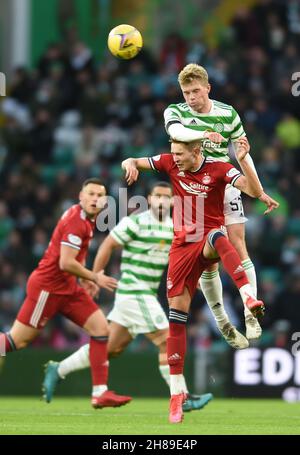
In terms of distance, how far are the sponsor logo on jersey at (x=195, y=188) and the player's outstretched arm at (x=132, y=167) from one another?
0.33 m

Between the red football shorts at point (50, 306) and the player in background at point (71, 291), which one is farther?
the red football shorts at point (50, 306)

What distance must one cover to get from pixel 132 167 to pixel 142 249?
3031 mm

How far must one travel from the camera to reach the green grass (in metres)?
9.93

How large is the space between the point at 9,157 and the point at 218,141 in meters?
10.5

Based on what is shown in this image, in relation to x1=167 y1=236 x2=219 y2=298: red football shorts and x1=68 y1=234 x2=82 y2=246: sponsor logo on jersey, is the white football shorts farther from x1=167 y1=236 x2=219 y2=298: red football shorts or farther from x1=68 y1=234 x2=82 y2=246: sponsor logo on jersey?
x1=68 y1=234 x2=82 y2=246: sponsor logo on jersey

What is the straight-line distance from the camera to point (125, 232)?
1338cm

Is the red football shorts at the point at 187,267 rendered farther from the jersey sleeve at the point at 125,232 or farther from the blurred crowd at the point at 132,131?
the blurred crowd at the point at 132,131

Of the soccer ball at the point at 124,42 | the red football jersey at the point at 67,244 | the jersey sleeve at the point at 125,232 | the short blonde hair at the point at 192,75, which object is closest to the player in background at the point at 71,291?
the red football jersey at the point at 67,244

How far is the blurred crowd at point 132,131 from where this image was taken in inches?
730

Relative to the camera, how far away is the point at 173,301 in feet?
35.3

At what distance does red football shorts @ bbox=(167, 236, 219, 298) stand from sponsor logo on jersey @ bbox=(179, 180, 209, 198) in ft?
1.20

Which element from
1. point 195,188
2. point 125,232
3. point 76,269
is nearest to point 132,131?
point 125,232
